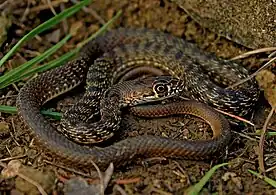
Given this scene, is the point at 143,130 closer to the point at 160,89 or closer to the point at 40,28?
the point at 160,89

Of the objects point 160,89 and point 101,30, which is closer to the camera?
point 160,89

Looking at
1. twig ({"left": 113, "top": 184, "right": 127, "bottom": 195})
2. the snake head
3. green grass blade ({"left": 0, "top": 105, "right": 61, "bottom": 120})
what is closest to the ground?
twig ({"left": 113, "top": 184, "right": 127, "bottom": 195})

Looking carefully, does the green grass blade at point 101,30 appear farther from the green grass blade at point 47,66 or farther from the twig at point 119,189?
the twig at point 119,189

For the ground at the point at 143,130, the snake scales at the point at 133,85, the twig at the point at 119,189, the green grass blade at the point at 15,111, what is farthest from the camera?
the green grass blade at the point at 15,111

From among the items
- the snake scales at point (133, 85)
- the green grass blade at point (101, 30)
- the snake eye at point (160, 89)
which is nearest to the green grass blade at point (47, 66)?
the snake scales at point (133, 85)

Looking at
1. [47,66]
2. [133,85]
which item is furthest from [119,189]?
[47,66]

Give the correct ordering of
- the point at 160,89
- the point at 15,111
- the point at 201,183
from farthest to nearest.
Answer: the point at 160,89, the point at 15,111, the point at 201,183

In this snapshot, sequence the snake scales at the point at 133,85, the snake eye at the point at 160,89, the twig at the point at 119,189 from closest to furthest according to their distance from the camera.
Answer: the twig at the point at 119,189 → the snake scales at the point at 133,85 → the snake eye at the point at 160,89
